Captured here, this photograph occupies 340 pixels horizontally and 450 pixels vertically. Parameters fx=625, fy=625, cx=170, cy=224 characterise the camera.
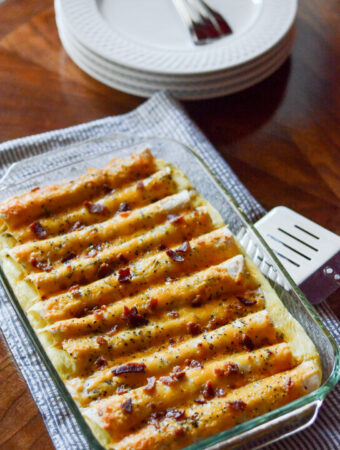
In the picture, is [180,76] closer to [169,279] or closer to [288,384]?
[169,279]

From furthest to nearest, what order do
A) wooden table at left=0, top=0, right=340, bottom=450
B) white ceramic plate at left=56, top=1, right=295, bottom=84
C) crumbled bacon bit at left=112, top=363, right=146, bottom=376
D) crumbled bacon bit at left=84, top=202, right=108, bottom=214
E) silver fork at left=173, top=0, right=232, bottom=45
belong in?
silver fork at left=173, top=0, right=232, bottom=45 → white ceramic plate at left=56, top=1, right=295, bottom=84 → wooden table at left=0, top=0, right=340, bottom=450 → crumbled bacon bit at left=84, top=202, right=108, bottom=214 → crumbled bacon bit at left=112, top=363, right=146, bottom=376

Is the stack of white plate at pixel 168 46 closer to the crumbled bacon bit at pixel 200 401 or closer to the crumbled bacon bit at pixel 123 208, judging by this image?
the crumbled bacon bit at pixel 123 208

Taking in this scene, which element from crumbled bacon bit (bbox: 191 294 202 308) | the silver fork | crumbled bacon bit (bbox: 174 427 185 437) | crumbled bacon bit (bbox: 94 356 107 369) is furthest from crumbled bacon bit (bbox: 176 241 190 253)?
the silver fork

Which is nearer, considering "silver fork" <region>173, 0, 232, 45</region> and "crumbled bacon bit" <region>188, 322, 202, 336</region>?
"crumbled bacon bit" <region>188, 322, 202, 336</region>

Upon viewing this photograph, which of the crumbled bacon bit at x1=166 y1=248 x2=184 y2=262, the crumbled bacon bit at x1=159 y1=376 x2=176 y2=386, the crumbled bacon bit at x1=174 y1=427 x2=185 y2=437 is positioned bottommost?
the crumbled bacon bit at x1=174 y1=427 x2=185 y2=437

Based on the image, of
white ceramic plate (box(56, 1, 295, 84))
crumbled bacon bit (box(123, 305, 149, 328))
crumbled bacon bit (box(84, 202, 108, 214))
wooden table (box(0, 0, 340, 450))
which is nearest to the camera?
crumbled bacon bit (box(123, 305, 149, 328))

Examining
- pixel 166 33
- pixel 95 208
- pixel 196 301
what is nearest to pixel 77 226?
pixel 95 208

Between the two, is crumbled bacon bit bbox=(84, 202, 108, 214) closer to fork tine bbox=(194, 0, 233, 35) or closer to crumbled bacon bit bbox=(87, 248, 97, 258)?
crumbled bacon bit bbox=(87, 248, 97, 258)
